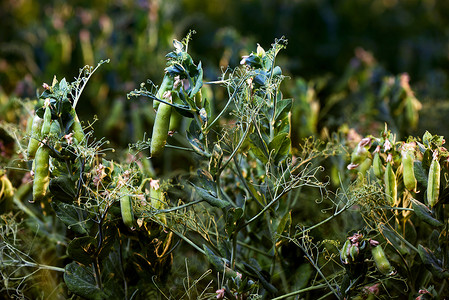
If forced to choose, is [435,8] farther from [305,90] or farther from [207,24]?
[305,90]

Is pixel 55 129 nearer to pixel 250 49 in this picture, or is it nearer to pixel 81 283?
pixel 81 283

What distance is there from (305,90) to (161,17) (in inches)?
34.1

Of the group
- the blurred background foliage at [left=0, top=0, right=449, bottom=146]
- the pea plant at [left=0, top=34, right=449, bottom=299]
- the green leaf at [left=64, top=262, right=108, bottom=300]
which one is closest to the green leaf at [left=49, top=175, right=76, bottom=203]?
the pea plant at [left=0, top=34, right=449, bottom=299]

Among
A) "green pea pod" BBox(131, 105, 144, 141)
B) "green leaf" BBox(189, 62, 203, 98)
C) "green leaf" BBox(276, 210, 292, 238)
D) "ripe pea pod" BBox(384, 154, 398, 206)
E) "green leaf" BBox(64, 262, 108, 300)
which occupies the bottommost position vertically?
"green pea pod" BBox(131, 105, 144, 141)

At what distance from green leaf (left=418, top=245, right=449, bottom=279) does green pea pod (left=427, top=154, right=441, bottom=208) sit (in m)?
0.07

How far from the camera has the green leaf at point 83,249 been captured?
28.5 inches

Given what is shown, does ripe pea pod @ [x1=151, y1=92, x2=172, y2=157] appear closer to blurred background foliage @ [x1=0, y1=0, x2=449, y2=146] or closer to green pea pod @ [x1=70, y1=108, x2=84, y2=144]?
green pea pod @ [x1=70, y1=108, x2=84, y2=144]

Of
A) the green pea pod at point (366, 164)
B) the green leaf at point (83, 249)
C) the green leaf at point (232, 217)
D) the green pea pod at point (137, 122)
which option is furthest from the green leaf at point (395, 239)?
the green pea pod at point (137, 122)

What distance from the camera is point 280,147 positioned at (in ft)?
2.57

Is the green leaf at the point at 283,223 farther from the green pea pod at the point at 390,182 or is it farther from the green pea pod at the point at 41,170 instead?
the green pea pod at the point at 41,170

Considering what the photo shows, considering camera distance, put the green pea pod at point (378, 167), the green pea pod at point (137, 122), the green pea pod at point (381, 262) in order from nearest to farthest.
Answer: the green pea pod at point (381, 262)
the green pea pod at point (378, 167)
the green pea pod at point (137, 122)

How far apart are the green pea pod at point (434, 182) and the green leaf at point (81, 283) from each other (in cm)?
50

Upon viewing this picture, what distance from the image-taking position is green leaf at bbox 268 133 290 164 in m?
0.77

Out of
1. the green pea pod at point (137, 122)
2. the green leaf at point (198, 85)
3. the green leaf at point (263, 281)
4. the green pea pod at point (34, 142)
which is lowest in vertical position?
the green pea pod at point (137, 122)
